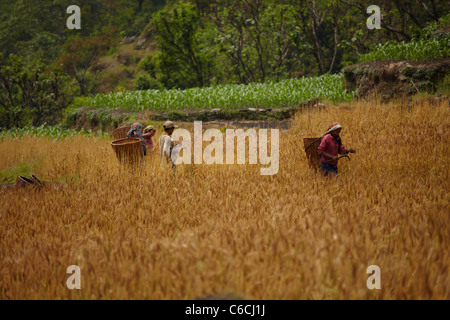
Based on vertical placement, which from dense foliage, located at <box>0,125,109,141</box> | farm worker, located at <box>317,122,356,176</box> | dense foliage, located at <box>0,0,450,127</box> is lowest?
farm worker, located at <box>317,122,356,176</box>

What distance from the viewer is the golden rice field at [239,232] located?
2.39m

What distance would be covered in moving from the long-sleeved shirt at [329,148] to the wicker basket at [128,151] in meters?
3.33

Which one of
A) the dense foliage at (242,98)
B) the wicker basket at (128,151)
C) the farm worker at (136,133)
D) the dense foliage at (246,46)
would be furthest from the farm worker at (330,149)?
the dense foliage at (246,46)

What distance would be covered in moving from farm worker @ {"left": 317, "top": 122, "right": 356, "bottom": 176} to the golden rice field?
263mm

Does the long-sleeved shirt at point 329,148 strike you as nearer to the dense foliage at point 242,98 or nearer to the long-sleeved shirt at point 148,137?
the long-sleeved shirt at point 148,137

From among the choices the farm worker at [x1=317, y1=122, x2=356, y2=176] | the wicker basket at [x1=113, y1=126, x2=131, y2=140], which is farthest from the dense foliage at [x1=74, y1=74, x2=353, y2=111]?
the farm worker at [x1=317, y1=122, x2=356, y2=176]

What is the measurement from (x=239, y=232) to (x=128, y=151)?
4.33m

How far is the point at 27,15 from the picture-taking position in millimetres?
41344

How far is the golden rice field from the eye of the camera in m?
2.39

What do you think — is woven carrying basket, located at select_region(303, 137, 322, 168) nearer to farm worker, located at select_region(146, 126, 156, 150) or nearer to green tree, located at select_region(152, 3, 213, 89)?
farm worker, located at select_region(146, 126, 156, 150)

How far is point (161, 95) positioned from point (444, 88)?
1177cm

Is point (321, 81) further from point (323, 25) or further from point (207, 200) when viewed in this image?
point (207, 200)
